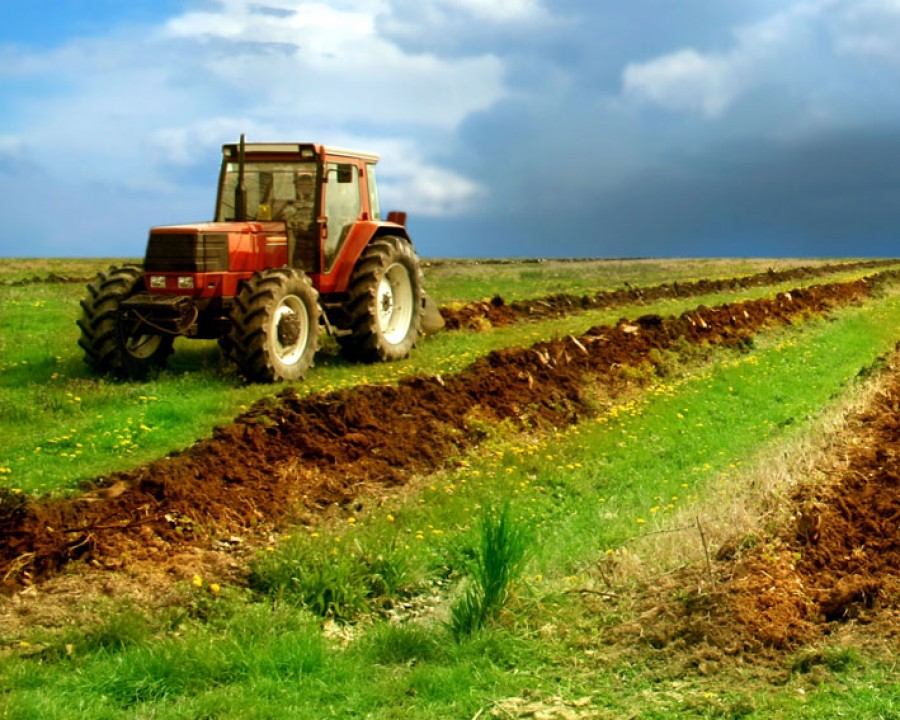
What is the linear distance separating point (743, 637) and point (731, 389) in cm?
963

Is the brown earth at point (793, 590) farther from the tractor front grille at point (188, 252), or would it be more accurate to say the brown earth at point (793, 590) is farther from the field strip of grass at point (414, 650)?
the tractor front grille at point (188, 252)

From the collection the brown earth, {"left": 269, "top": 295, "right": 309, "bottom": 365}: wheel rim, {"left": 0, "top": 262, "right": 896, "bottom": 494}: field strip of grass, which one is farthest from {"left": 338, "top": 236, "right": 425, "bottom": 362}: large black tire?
the brown earth

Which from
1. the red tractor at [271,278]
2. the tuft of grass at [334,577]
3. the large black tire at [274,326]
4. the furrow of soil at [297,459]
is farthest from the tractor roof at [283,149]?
the tuft of grass at [334,577]

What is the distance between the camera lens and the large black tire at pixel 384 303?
1529cm

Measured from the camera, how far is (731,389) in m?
15.2

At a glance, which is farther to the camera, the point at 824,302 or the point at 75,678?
the point at 824,302

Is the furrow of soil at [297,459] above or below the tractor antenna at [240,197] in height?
below

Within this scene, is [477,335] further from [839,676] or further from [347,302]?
[839,676]

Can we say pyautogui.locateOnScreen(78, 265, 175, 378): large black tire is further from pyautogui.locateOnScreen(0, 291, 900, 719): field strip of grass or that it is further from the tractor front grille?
pyautogui.locateOnScreen(0, 291, 900, 719): field strip of grass

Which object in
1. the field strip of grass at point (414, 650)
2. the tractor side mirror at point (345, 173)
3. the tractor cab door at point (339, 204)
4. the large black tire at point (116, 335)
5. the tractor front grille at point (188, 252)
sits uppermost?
the tractor side mirror at point (345, 173)

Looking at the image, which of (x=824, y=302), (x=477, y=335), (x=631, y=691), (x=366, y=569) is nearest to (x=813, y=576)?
(x=631, y=691)

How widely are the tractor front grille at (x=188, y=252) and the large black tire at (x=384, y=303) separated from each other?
210 centimetres

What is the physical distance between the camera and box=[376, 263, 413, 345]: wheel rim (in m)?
16.3

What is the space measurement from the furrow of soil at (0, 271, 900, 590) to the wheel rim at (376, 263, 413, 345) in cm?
209
